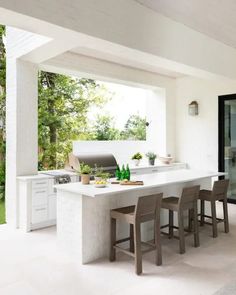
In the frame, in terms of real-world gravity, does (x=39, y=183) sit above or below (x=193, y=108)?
below

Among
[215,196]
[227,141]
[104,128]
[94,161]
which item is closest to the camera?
[215,196]

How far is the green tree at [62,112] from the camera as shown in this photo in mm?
8672

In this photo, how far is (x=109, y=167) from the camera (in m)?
5.67

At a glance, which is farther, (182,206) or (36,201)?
(36,201)

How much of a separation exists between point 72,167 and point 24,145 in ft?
3.38

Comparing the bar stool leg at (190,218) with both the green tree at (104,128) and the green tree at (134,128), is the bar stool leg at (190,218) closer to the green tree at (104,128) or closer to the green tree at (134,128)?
the green tree at (104,128)

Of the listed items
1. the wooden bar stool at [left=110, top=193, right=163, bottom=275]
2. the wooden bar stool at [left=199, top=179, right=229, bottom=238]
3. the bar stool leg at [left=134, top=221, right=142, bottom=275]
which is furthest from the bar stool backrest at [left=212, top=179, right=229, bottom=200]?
the bar stool leg at [left=134, top=221, right=142, bottom=275]

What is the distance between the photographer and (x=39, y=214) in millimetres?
4629

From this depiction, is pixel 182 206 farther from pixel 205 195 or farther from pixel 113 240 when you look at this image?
pixel 113 240

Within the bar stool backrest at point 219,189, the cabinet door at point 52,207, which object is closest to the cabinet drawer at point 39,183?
the cabinet door at point 52,207

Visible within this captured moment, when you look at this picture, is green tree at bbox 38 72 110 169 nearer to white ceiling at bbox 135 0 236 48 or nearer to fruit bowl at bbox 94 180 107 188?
fruit bowl at bbox 94 180 107 188

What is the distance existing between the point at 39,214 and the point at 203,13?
12.6 ft

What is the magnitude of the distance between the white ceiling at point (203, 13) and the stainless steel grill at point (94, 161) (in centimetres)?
270

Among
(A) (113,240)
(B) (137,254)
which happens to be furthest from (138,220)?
(A) (113,240)
